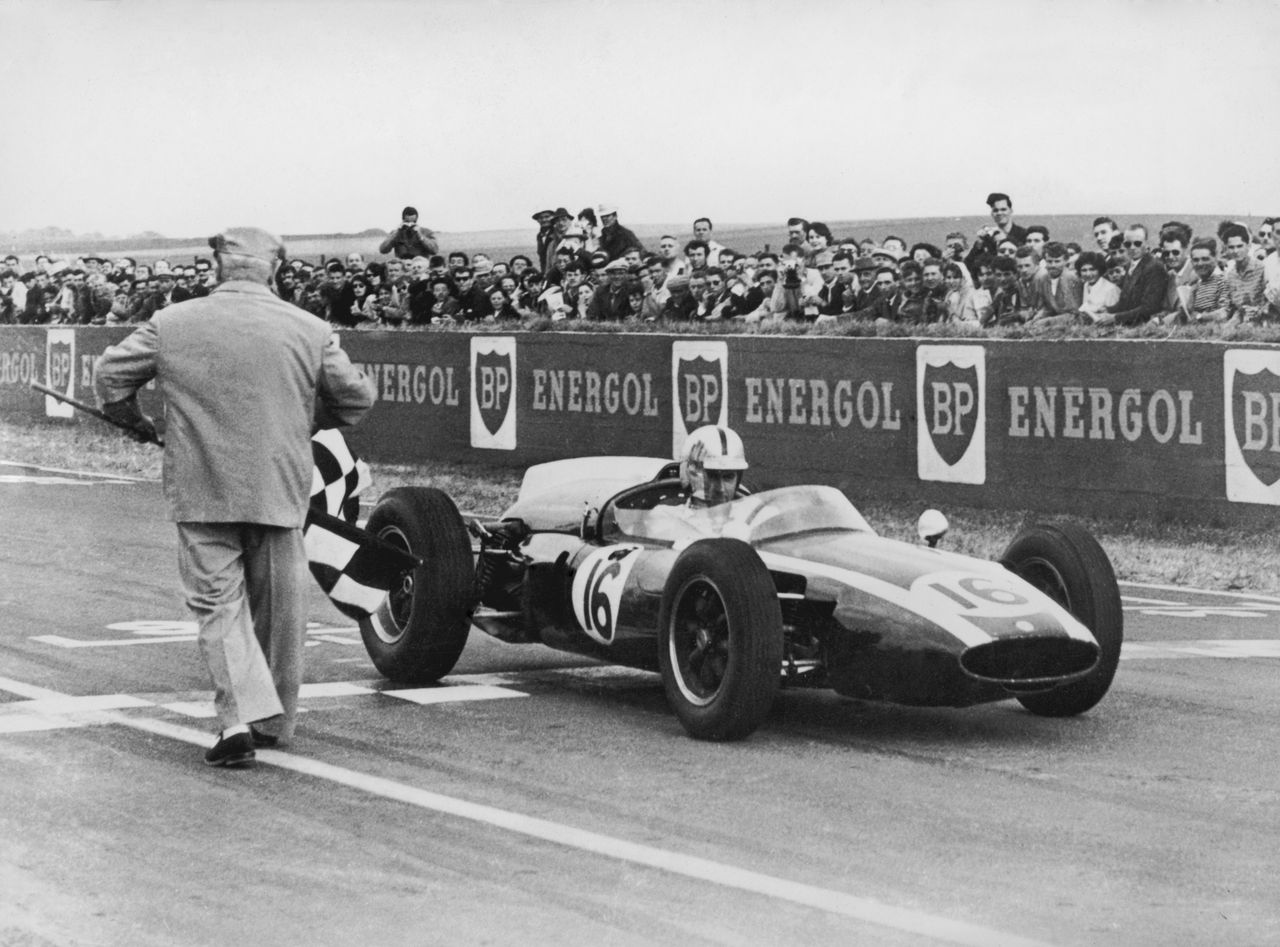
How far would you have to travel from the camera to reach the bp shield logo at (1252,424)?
1342cm

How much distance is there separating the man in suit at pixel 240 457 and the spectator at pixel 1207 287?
10046 mm

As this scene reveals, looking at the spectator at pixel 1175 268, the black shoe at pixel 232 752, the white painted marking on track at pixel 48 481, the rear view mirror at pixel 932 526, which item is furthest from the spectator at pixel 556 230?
the black shoe at pixel 232 752

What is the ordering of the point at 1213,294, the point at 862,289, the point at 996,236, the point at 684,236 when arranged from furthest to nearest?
the point at 684,236 < the point at 862,289 < the point at 996,236 < the point at 1213,294

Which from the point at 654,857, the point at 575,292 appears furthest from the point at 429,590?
the point at 575,292

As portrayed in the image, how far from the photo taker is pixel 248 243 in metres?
7.57

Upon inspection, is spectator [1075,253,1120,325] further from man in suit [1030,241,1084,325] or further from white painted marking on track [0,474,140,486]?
white painted marking on track [0,474,140,486]

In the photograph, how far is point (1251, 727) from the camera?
8.07 metres

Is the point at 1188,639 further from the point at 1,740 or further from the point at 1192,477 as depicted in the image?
the point at 1,740

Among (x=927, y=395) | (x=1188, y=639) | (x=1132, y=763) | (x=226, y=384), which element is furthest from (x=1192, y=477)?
(x=226, y=384)

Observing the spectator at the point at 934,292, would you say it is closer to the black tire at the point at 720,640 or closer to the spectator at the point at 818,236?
the spectator at the point at 818,236

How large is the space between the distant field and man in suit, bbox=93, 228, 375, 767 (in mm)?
11777

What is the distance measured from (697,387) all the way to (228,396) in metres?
10.1

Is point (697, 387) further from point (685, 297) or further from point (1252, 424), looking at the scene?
point (1252, 424)

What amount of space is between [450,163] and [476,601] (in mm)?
17259
